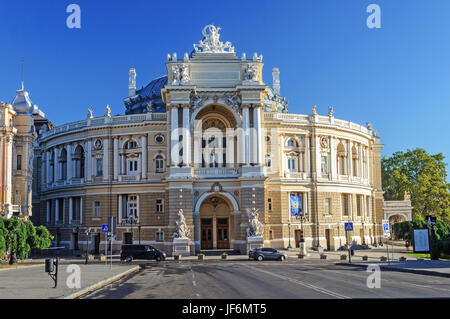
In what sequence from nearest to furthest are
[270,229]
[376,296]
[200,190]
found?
[376,296], [200,190], [270,229]

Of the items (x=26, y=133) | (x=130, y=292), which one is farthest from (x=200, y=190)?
(x=130, y=292)

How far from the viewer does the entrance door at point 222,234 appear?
61.6m

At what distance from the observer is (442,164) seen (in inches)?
3531

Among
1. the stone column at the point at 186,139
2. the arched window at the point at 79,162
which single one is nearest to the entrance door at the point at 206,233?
the stone column at the point at 186,139

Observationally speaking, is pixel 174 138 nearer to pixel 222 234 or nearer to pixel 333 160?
pixel 222 234

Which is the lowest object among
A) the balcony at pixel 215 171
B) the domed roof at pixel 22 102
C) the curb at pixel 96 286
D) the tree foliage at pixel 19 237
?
the curb at pixel 96 286

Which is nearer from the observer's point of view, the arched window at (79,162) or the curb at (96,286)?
the curb at (96,286)

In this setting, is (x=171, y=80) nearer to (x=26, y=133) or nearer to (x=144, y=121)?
(x=144, y=121)

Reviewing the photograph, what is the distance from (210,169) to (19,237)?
74.9ft

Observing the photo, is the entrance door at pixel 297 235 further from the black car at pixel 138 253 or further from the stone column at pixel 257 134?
the black car at pixel 138 253

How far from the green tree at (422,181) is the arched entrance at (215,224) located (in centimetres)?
4057

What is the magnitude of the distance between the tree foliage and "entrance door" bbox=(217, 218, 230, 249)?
21.7 meters

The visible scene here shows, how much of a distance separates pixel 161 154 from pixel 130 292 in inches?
1679
